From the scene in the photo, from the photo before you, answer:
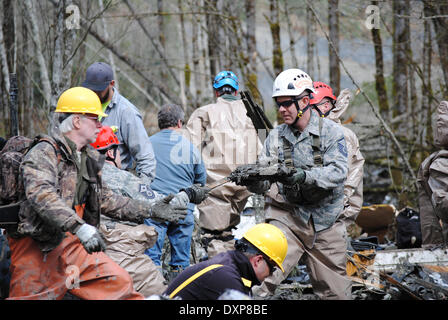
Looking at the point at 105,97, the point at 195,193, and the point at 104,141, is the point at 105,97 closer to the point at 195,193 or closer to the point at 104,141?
the point at 104,141

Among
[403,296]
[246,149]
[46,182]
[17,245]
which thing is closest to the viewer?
[46,182]

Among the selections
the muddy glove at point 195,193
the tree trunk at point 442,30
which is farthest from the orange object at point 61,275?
the tree trunk at point 442,30

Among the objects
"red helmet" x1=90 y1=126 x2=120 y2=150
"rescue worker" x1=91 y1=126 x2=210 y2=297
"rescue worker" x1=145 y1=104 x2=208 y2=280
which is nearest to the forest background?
"rescue worker" x1=145 y1=104 x2=208 y2=280

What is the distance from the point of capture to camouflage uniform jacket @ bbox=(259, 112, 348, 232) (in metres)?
5.00

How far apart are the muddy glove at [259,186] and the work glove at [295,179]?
0.33 m

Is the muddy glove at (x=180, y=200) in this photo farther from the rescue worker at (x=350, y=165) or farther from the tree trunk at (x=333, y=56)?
the tree trunk at (x=333, y=56)

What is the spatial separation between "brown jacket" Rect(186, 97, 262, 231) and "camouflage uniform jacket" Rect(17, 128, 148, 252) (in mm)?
3517

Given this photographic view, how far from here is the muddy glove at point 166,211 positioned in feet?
14.4

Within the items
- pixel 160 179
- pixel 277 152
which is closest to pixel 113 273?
pixel 277 152

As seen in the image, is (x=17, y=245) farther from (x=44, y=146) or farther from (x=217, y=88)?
(x=217, y=88)

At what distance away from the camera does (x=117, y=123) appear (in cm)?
599

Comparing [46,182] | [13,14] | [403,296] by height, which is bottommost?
[403,296]

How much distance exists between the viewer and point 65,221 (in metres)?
3.50
